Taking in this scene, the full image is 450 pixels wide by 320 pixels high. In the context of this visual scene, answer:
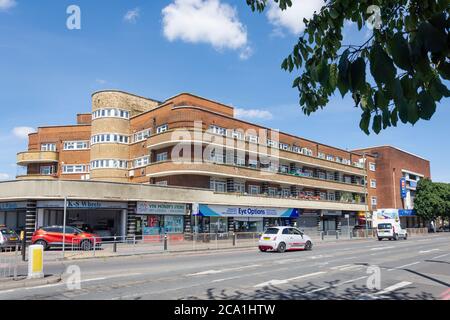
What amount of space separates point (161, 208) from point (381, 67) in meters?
35.8

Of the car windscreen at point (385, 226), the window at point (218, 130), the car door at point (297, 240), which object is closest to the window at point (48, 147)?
the window at point (218, 130)

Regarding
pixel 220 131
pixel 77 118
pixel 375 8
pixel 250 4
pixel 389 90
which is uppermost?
pixel 77 118

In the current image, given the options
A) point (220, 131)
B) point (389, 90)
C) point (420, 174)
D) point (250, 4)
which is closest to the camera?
point (389, 90)

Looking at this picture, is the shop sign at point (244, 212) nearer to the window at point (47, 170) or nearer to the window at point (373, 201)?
the window at point (47, 170)

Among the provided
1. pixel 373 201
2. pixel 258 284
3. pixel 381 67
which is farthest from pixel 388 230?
pixel 381 67

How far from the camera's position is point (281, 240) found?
1054 inches

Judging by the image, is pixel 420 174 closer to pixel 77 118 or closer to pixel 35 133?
pixel 77 118

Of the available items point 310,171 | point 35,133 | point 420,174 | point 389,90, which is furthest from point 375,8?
point 420,174

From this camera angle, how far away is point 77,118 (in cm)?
6275

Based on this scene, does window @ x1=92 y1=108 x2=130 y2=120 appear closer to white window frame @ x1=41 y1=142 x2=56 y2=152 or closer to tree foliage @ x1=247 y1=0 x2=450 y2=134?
white window frame @ x1=41 y1=142 x2=56 y2=152

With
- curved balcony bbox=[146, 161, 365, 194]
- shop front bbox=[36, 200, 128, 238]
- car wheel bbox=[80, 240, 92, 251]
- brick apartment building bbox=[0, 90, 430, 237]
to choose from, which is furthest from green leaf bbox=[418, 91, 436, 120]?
curved balcony bbox=[146, 161, 365, 194]
